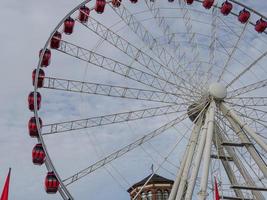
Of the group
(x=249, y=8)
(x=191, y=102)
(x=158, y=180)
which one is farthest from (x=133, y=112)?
(x=158, y=180)

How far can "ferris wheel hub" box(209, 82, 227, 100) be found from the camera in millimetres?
28375

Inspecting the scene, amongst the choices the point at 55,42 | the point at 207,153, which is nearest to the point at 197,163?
the point at 207,153

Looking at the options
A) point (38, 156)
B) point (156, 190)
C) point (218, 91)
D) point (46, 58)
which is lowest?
point (156, 190)

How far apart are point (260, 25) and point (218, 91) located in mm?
6628

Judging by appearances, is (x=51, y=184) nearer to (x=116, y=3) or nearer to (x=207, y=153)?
(x=207, y=153)

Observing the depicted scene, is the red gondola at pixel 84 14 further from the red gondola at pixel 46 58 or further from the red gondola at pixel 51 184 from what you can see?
the red gondola at pixel 51 184

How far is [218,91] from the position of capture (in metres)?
28.6

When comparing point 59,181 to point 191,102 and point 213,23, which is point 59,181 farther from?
point 213,23

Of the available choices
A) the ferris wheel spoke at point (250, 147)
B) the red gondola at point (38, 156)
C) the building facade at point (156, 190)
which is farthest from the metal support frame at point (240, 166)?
the building facade at point (156, 190)

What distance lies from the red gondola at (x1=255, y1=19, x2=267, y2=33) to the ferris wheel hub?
5.90 m

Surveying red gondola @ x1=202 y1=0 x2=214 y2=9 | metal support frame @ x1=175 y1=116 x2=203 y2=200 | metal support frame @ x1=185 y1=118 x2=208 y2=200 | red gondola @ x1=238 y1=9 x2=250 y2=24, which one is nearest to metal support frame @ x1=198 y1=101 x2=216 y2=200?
metal support frame @ x1=185 y1=118 x2=208 y2=200

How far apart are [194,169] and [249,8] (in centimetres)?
1259

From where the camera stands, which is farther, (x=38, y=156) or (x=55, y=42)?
(x=55, y=42)

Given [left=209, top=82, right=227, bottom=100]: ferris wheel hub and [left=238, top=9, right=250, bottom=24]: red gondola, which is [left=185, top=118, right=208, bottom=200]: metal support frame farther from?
[left=238, top=9, right=250, bottom=24]: red gondola
